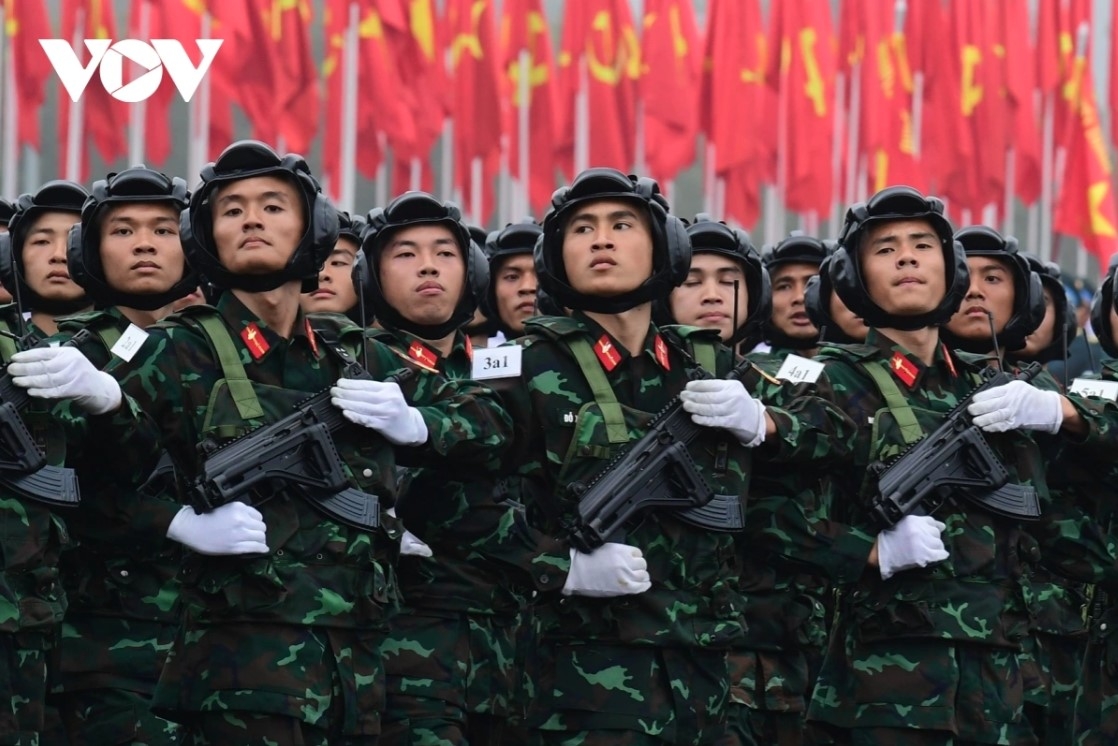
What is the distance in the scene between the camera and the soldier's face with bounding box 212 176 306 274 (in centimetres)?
742

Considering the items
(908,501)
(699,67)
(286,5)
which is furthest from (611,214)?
(699,67)

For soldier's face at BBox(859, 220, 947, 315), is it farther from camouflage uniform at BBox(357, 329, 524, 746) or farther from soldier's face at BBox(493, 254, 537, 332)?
soldier's face at BBox(493, 254, 537, 332)

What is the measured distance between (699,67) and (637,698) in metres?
22.6

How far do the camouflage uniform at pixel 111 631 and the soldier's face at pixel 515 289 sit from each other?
345 centimetres

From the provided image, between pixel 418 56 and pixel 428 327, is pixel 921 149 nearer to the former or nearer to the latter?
pixel 418 56

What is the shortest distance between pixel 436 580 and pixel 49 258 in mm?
2616

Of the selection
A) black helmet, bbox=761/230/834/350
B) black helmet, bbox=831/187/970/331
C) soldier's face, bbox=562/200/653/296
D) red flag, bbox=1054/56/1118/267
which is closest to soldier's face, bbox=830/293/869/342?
black helmet, bbox=761/230/834/350

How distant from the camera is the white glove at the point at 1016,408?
27.9ft

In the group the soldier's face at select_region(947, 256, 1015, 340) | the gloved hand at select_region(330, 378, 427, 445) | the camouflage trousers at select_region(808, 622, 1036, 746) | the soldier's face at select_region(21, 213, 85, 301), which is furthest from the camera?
the soldier's face at select_region(947, 256, 1015, 340)

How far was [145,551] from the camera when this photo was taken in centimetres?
868

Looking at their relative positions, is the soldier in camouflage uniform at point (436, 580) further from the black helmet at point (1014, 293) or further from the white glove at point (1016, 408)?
the black helmet at point (1014, 293)

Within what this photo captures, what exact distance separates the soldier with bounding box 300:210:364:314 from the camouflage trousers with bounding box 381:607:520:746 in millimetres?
2733

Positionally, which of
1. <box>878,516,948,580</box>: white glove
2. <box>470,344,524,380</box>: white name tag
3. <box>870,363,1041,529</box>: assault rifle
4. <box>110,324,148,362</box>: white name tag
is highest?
<box>110,324,148,362</box>: white name tag

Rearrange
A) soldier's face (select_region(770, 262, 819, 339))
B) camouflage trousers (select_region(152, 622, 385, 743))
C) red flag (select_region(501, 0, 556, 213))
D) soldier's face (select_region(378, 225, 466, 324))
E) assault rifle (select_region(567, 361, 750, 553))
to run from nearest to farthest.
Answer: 1. camouflage trousers (select_region(152, 622, 385, 743))
2. assault rifle (select_region(567, 361, 750, 553))
3. soldier's face (select_region(378, 225, 466, 324))
4. soldier's face (select_region(770, 262, 819, 339))
5. red flag (select_region(501, 0, 556, 213))
